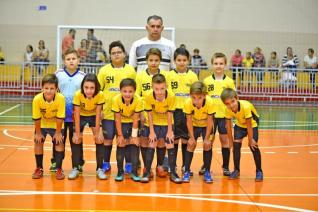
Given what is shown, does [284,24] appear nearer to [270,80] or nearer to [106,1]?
[270,80]

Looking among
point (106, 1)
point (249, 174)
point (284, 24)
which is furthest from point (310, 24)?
point (249, 174)

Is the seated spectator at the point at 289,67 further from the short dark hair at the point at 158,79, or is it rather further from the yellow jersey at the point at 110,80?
the short dark hair at the point at 158,79

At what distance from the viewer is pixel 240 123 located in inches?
342

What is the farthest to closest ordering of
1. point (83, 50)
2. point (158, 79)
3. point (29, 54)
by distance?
point (29, 54) < point (83, 50) < point (158, 79)

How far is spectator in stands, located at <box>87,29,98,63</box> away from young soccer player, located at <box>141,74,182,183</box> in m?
13.2

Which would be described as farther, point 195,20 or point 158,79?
point 195,20

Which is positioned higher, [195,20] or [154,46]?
[195,20]

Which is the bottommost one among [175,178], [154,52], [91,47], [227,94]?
[175,178]

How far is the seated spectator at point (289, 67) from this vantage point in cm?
2242

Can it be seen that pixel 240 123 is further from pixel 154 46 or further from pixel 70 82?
pixel 70 82

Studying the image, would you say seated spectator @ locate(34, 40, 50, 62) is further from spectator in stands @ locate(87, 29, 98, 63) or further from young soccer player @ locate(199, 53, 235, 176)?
young soccer player @ locate(199, 53, 235, 176)

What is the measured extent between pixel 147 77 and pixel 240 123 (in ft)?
5.20

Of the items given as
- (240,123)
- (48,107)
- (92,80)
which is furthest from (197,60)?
(48,107)

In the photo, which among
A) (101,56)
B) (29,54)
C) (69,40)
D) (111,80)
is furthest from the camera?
(29,54)
